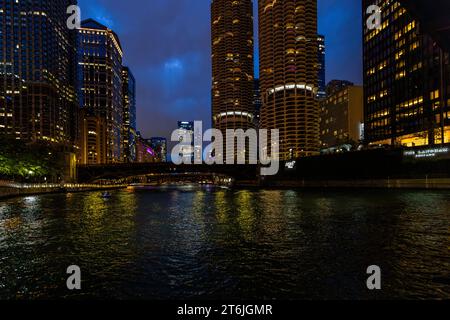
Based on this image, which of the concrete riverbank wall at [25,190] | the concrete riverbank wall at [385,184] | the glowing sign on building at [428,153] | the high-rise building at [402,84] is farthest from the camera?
the high-rise building at [402,84]

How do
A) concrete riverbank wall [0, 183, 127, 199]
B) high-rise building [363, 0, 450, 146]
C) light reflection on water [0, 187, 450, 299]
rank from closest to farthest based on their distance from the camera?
light reflection on water [0, 187, 450, 299]
concrete riverbank wall [0, 183, 127, 199]
high-rise building [363, 0, 450, 146]

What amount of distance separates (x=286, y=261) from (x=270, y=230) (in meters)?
9.25

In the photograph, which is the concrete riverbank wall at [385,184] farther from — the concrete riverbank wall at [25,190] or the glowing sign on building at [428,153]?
the concrete riverbank wall at [25,190]

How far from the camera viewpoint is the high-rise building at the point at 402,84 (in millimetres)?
119125

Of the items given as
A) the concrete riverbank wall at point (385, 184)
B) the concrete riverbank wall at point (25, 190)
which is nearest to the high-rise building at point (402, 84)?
the concrete riverbank wall at point (385, 184)

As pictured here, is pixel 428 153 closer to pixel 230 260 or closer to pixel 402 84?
pixel 402 84

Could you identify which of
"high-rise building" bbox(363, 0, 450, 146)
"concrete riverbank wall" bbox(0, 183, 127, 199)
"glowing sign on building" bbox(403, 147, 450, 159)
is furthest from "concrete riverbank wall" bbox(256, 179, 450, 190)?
"concrete riverbank wall" bbox(0, 183, 127, 199)

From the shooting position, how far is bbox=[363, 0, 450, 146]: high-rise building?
119 metres

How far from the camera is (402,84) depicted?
465 feet

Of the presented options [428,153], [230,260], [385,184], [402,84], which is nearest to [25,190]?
[230,260]

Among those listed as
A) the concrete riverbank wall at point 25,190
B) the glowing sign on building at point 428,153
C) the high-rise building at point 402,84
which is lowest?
the concrete riverbank wall at point 25,190

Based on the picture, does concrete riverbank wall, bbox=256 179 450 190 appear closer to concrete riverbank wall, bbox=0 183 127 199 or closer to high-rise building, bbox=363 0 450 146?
high-rise building, bbox=363 0 450 146
